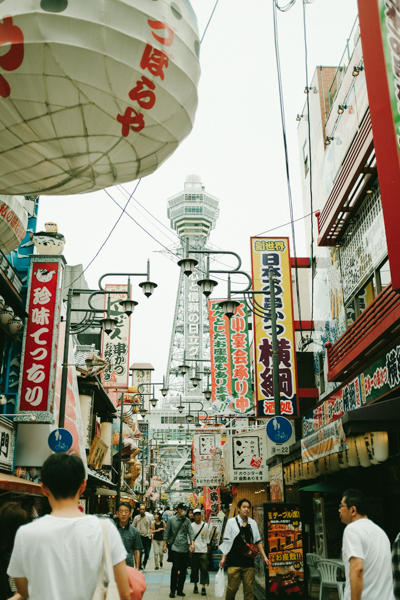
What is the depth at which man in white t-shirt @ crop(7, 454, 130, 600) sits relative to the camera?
109 inches

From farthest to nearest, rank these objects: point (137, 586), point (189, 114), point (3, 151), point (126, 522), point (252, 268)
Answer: point (252, 268)
point (126, 522)
point (189, 114)
point (3, 151)
point (137, 586)

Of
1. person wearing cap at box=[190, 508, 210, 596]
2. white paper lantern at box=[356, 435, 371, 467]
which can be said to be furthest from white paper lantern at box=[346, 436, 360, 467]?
person wearing cap at box=[190, 508, 210, 596]

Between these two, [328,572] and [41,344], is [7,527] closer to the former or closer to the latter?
[328,572]

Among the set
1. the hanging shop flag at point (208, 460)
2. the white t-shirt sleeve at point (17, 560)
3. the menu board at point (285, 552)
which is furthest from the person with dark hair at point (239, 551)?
→ the hanging shop flag at point (208, 460)

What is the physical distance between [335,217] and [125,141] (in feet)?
35.5

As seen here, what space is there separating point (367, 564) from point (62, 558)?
9.46 ft

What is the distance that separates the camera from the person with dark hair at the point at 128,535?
351 inches

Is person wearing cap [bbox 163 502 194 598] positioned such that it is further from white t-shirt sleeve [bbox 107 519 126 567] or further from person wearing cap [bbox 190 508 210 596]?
white t-shirt sleeve [bbox 107 519 126 567]

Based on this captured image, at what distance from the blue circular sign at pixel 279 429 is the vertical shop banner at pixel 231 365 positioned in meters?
8.49

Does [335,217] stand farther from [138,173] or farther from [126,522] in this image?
[138,173]

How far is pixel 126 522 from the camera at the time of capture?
29.5 ft

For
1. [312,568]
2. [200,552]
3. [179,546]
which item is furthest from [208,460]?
[312,568]

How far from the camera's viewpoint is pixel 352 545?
468cm

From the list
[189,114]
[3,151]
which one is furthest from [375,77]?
[3,151]
